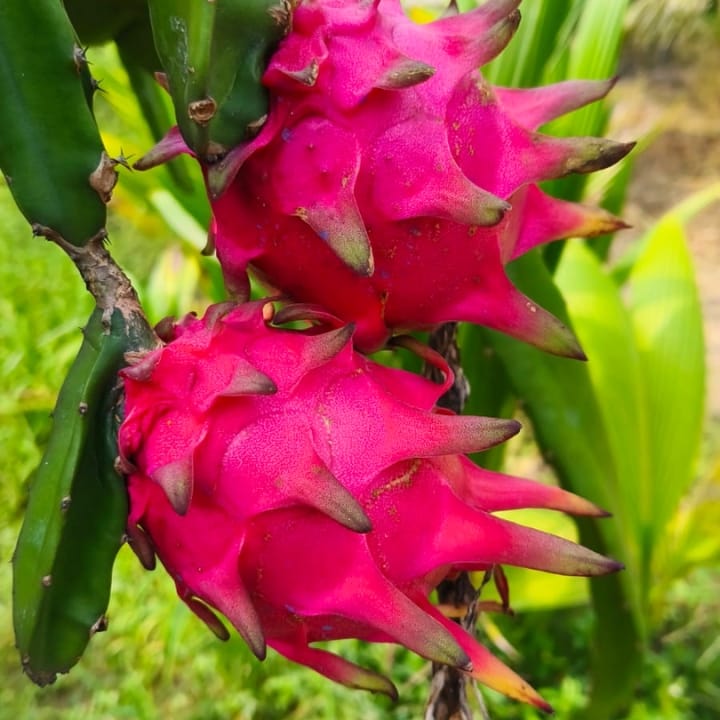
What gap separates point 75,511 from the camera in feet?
1.39

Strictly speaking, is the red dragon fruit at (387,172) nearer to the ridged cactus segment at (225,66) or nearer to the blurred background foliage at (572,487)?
the ridged cactus segment at (225,66)

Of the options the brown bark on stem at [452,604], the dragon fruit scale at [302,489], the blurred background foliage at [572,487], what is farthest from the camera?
the blurred background foliage at [572,487]

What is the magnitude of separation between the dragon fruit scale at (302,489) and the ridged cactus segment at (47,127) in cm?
9

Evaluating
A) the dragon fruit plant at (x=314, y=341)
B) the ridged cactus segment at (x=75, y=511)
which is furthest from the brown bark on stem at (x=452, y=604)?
the ridged cactus segment at (x=75, y=511)

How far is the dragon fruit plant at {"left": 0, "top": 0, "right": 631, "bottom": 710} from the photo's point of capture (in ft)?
1.25

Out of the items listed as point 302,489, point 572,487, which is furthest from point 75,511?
point 572,487

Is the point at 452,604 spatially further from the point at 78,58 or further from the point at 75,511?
the point at 78,58

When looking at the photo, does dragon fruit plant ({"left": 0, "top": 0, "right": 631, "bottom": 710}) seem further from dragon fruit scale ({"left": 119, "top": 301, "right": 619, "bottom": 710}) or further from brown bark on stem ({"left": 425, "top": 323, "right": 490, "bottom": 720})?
brown bark on stem ({"left": 425, "top": 323, "right": 490, "bottom": 720})

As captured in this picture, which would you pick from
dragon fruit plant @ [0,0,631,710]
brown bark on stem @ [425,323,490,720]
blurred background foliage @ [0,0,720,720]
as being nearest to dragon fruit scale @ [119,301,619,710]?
dragon fruit plant @ [0,0,631,710]

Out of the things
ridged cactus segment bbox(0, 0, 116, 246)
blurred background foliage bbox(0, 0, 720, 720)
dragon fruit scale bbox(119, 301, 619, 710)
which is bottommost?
blurred background foliage bbox(0, 0, 720, 720)

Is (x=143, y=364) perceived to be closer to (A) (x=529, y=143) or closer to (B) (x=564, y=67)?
(A) (x=529, y=143)

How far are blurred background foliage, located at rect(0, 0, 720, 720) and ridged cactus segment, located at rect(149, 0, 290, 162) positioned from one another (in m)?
0.38

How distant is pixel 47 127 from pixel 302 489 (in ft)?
0.75

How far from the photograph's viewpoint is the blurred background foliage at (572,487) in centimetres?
98
